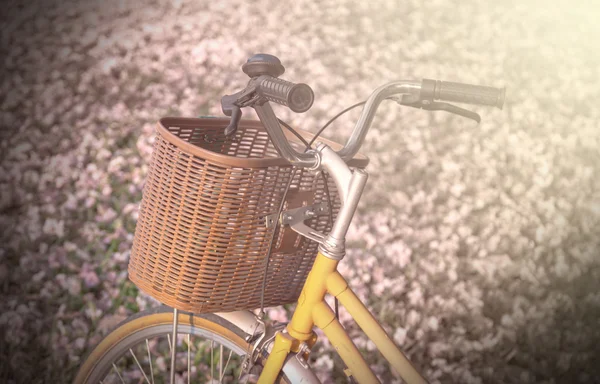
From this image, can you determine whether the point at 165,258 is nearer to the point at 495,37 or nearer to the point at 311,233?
the point at 311,233

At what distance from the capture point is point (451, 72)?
4.89 meters

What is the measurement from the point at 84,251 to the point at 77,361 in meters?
0.70

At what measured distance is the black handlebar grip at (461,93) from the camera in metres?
1.44

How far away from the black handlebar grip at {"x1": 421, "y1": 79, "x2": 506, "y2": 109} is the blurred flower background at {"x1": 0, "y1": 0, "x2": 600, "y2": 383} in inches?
84.5

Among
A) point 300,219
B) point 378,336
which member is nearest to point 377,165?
point 300,219

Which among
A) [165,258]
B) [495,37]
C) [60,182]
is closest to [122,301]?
[60,182]

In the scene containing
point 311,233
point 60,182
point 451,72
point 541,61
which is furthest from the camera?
point 541,61

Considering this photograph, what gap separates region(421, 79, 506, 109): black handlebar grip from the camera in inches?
56.7

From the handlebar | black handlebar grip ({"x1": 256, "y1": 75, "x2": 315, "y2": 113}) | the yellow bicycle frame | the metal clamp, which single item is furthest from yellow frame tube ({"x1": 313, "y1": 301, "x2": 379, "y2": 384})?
black handlebar grip ({"x1": 256, "y1": 75, "x2": 315, "y2": 113})

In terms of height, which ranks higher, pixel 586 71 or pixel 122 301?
pixel 586 71

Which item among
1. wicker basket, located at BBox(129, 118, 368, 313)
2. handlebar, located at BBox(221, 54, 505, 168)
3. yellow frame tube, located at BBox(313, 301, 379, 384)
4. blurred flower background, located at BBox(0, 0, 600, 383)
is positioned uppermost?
handlebar, located at BBox(221, 54, 505, 168)

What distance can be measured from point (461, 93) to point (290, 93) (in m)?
0.47

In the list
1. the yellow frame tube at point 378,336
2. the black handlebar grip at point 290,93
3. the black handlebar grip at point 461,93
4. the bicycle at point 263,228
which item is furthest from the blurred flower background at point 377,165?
the black handlebar grip at point 290,93

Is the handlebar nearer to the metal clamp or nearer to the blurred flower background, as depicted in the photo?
the metal clamp
